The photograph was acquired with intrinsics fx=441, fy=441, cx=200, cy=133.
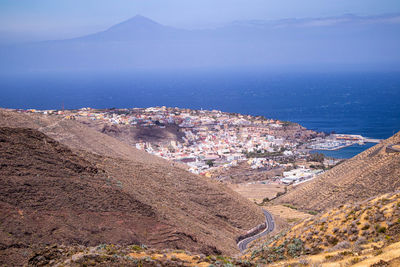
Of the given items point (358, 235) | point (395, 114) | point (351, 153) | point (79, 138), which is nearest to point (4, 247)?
point (358, 235)

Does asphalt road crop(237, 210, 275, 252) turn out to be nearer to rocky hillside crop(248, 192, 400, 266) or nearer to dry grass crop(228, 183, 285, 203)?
rocky hillside crop(248, 192, 400, 266)

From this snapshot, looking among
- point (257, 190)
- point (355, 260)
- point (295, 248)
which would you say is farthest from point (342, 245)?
point (257, 190)

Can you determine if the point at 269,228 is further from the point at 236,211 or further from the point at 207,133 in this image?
the point at 207,133

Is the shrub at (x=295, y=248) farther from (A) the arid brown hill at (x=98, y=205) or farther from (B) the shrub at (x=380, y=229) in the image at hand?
(A) the arid brown hill at (x=98, y=205)

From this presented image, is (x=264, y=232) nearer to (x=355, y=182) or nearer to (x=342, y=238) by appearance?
(x=355, y=182)

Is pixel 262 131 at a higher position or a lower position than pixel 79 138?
lower

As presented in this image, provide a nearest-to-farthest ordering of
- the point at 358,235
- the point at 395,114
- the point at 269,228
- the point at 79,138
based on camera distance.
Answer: the point at 358,235, the point at 269,228, the point at 79,138, the point at 395,114
